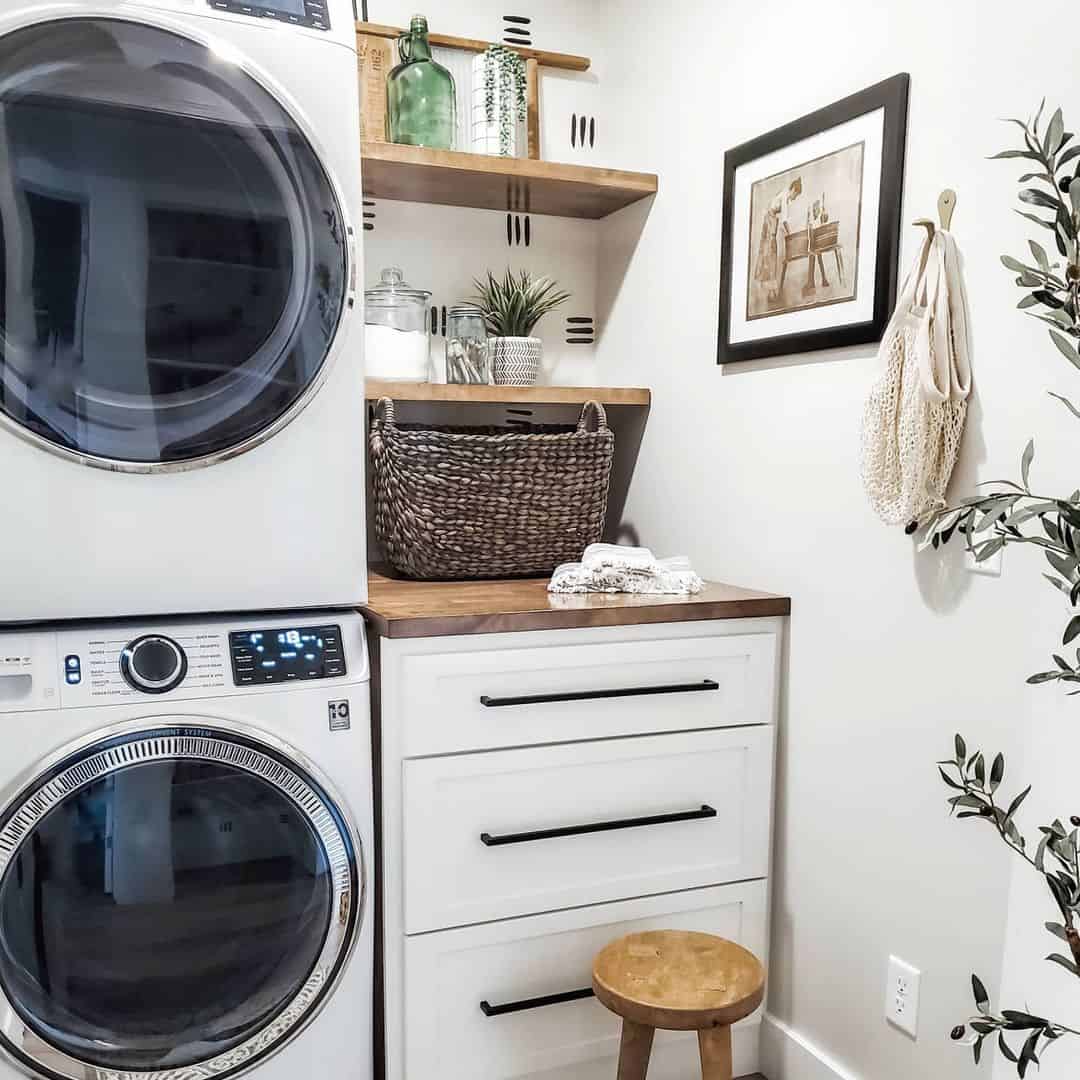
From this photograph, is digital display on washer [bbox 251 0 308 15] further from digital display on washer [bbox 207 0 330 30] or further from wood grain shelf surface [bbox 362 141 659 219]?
wood grain shelf surface [bbox 362 141 659 219]

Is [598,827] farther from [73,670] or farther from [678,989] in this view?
[73,670]

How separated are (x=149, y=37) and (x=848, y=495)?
124 cm

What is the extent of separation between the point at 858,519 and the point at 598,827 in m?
0.68

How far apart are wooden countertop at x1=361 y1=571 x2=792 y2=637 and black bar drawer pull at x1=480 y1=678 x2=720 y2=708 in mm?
112

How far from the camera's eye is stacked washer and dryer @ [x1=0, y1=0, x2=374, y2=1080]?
50.0 inches

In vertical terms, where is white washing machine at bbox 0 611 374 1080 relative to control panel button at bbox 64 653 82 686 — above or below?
below

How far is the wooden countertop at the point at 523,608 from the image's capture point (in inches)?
58.9

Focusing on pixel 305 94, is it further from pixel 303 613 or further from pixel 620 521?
pixel 620 521

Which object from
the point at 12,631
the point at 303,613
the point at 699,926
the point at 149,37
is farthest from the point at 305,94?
the point at 699,926

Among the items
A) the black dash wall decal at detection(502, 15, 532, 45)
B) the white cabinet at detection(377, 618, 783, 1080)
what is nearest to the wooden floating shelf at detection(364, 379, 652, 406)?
the white cabinet at detection(377, 618, 783, 1080)

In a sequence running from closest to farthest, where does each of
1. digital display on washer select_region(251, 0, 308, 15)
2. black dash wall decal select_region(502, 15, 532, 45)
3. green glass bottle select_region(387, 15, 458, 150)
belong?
digital display on washer select_region(251, 0, 308, 15)
green glass bottle select_region(387, 15, 458, 150)
black dash wall decal select_region(502, 15, 532, 45)

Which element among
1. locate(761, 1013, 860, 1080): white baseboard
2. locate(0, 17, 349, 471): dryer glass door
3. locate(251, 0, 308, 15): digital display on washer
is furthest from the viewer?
locate(761, 1013, 860, 1080): white baseboard

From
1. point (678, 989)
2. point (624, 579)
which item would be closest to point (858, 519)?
point (624, 579)

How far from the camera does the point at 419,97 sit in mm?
1969
